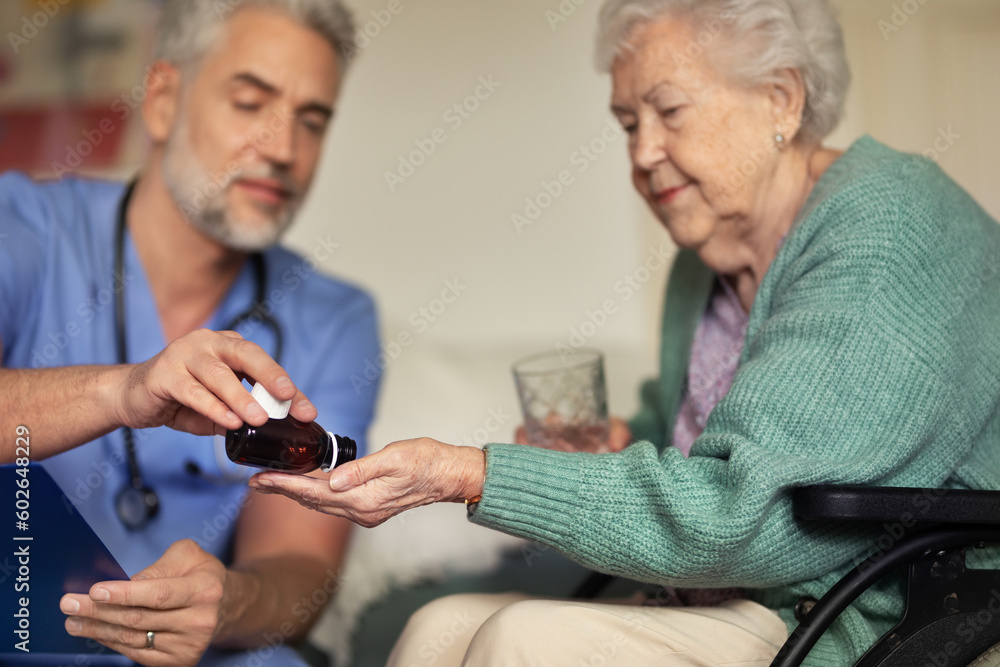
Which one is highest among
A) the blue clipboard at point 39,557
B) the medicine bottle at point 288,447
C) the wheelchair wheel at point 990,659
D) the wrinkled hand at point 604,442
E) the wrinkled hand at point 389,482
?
the medicine bottle at point 288,447

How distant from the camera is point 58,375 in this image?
3.43 ft

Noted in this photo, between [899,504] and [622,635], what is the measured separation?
319 mm

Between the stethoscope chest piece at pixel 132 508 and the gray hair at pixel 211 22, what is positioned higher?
the gray hair at pixel 211 22

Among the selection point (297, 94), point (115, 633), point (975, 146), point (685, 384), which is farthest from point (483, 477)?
point (975, 146)

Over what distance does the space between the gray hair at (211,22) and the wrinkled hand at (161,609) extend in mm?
977

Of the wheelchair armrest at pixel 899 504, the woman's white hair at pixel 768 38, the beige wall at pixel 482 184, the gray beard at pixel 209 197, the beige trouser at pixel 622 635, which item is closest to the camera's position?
the wheelchair armrest at pixel 899 504

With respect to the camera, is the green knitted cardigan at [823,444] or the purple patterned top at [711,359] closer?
the green knitted cardigan at [823,444]

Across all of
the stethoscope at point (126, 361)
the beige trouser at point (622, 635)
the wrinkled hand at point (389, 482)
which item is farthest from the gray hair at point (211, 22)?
the beige trouser at point (622, 635)

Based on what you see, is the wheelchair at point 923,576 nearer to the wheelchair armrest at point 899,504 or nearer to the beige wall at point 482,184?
the wheelchair armrest at point 899,504

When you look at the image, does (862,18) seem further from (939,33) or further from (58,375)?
(58,375)

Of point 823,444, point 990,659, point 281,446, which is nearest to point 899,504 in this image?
point 823,444

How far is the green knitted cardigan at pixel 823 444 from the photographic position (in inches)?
35.4

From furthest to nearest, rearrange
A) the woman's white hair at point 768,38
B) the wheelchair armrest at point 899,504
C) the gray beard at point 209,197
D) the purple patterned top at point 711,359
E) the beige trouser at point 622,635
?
the gray beard at point 209,197 < the purple patterned top at point 711,359 < the woman's white hair at point 768,38 < the beige trouser at point 622,635 < the wheelchair armrest at point 899,504

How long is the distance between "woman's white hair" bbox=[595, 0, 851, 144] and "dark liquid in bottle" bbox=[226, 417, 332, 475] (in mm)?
757
